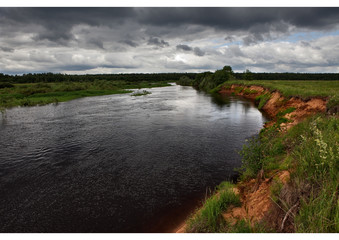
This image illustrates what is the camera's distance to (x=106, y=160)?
1279 cm

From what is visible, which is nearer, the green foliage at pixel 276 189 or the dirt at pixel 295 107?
the green foliage at pixel 276 189

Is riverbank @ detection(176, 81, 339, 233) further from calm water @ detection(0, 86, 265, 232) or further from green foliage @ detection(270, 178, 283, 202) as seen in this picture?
calm water @ detection(0, 86, 265, 232)

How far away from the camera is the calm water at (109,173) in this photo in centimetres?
755

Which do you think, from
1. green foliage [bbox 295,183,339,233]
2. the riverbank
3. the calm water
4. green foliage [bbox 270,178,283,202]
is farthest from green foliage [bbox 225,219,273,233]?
the calm water

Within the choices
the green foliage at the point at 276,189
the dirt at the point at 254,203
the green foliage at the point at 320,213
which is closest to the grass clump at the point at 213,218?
the dirt at the point at 254,203

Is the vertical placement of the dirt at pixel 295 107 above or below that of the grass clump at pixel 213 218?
above

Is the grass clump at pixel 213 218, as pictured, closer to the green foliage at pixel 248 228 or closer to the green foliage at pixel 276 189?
the green foliage at pixel 248 228

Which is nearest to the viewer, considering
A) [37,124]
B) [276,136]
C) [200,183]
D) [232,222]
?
[232,222]

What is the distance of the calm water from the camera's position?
7551 millimetres

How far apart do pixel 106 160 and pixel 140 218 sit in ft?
20.6

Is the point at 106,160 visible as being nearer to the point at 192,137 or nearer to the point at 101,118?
the point at 192,137

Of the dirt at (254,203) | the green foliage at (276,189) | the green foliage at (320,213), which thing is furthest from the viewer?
the green foliage at (276,189)

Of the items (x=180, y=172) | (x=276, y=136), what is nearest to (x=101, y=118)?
(x=180, y=172)

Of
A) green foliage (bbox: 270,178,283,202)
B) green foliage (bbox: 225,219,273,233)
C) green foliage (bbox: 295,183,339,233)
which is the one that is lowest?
green foliage (bbox: 225,219,273,233)
